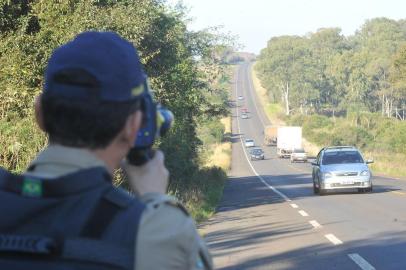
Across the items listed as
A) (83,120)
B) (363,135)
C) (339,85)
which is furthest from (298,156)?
(83,120)

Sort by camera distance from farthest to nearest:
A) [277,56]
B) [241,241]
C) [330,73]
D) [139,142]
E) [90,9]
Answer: [277,56] < [330,73] < [90,9] < [241,241] < [139,142]

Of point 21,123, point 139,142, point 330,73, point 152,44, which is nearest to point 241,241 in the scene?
point 21,123

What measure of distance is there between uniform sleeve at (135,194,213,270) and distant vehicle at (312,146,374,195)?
2342 cm

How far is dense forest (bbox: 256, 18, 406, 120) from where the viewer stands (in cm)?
11775

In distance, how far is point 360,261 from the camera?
34.1ft

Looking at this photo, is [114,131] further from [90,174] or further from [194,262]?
[194,262]

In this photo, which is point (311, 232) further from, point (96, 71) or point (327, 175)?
point (96, 71)

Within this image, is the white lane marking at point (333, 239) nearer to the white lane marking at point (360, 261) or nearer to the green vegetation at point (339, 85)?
the white lane marking at point (360, 261)

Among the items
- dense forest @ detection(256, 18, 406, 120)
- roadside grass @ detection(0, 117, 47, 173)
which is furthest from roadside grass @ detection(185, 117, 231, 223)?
dense forest @ detection(256, 18, 406, 120)

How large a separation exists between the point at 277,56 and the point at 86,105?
145467 millimetres

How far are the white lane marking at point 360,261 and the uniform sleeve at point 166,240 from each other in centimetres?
850

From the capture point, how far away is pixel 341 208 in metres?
19.7

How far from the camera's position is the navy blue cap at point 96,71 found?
1.77m

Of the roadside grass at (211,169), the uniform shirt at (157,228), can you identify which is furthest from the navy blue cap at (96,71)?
the roadside grass at (211,169)
